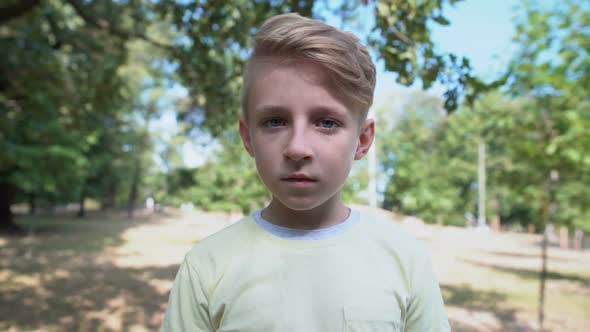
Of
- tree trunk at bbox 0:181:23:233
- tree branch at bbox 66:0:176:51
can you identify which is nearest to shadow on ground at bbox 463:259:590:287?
tree branch at bbox 66:0:176:51

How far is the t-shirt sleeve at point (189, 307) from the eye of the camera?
125cm

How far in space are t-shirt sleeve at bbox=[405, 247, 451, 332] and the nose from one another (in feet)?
1.65

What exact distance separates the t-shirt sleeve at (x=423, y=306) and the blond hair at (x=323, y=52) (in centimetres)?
52

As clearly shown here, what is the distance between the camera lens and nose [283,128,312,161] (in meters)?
1.14

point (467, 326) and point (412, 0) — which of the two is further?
point (467, 326)

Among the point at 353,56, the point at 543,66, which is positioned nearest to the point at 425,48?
the point at 353,56

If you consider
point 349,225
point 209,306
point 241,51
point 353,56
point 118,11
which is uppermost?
point 118,11

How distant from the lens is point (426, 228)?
25.6 meters

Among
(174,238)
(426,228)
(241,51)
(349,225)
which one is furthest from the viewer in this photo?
(426,228)

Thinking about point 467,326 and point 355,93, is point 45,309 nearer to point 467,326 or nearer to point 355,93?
point 467,326

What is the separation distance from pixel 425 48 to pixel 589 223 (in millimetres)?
17391

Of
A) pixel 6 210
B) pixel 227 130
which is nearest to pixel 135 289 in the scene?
pixel 227 130

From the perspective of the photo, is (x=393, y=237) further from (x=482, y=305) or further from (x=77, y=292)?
(x=77, y=292)

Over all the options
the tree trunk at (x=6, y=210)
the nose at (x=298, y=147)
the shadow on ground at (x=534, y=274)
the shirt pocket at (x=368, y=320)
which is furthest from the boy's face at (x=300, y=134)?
the tree trunk at (x=6, y=210)
